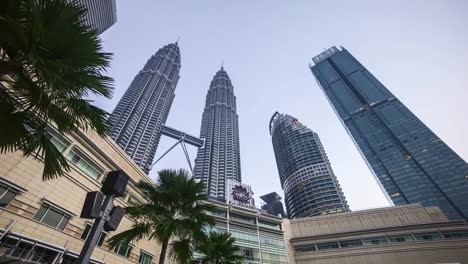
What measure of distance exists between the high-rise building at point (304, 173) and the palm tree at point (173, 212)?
10529 cm

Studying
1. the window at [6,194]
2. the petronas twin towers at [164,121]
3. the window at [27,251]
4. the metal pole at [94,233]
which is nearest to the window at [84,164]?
the window at [6,194]

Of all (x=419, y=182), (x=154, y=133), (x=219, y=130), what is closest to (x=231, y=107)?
(x=219, y=130)

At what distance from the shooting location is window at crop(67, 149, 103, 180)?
1485cm

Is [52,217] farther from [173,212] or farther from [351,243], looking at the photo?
[351,243]

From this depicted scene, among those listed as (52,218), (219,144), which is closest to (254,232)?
(52,218)

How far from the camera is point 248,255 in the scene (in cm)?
3547

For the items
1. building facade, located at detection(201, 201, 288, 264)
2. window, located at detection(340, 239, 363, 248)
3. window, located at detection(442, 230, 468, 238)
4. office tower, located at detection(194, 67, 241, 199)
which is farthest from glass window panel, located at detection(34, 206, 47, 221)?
office tower, located at detection(194, 67, 241, 199)

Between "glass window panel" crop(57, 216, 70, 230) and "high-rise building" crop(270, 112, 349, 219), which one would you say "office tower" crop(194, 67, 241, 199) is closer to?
"high-rise building" crop(270, 112, 349, 219)

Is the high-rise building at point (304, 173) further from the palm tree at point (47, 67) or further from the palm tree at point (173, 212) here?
the palm tree at point (47, 67)

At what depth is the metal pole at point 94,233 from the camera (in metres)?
4.64

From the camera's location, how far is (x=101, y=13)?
223ft

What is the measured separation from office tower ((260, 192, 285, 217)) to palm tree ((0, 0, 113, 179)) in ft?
475

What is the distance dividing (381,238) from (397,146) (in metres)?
125

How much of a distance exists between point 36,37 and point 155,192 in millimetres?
9705
